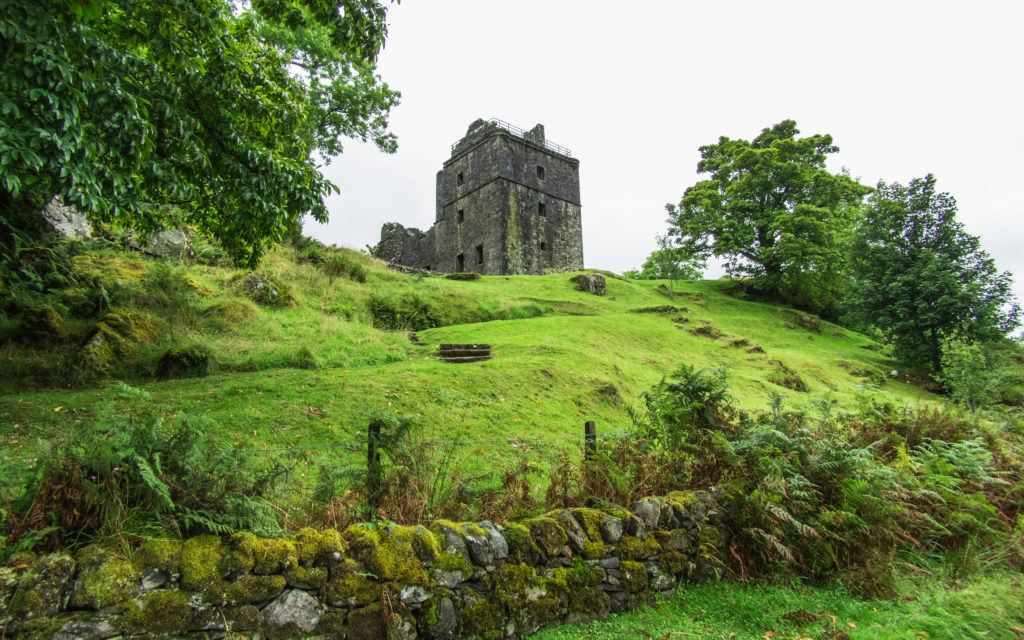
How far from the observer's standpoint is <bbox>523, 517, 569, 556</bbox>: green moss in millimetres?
3922

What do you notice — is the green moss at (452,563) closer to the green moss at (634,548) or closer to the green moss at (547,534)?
the green moss at (547,534)

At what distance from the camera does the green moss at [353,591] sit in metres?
3.07

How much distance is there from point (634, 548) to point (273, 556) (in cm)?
293

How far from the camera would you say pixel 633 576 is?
4.25m

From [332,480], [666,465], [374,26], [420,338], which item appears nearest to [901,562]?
[666,465]

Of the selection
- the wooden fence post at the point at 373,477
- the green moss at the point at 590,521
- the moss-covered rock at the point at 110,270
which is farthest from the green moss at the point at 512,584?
the moss-covered rock at the point at 110,270

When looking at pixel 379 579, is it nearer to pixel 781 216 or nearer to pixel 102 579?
pixel 102 579

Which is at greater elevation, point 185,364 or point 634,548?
point 185,364

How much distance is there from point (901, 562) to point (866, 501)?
54 centimetres

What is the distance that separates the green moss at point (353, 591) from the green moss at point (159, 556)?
0.86 metres

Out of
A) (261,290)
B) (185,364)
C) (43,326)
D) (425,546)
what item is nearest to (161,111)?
(185,364)

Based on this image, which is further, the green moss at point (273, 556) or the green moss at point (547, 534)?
the green moss at point (547, 534)

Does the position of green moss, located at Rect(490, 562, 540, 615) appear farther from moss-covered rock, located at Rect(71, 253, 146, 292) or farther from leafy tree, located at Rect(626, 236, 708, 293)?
leafy tree, located at Rect(626, 236, 708, 293)

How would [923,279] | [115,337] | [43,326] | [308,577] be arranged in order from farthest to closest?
1. [923,279]
2. [115,337]
3. [43,326]
4. [308,577]
